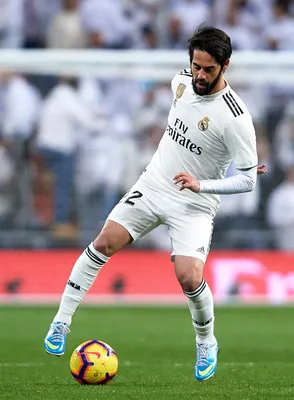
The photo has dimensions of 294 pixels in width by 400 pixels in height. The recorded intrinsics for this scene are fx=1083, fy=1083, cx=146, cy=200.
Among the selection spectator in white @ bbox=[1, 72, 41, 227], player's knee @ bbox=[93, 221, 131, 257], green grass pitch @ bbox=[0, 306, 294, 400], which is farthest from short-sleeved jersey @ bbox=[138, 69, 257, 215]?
spectator in white @ bbox=[1, 72, 41, 227]

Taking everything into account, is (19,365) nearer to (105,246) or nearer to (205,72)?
(105,246)

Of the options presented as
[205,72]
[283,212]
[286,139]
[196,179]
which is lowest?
[283,212]

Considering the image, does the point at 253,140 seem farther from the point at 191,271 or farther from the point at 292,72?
the point at 292,72

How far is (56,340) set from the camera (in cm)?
835

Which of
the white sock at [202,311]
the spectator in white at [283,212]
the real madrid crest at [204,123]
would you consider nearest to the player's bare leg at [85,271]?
the white sock at [202,311]

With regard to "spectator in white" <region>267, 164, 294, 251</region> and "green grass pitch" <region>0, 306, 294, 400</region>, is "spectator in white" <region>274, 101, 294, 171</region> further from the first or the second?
"green grass pitch" <region>0, 306, 294, 400</region>

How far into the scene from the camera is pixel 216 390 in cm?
773

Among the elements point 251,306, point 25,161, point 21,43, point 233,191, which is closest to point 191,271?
point 233,191

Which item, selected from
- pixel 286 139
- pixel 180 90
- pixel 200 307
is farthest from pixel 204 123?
pixel 286 139

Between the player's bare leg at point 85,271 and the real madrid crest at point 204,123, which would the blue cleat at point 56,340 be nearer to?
the player's bare leg at point 85,271

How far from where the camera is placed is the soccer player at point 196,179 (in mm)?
8133

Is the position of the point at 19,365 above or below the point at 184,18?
below

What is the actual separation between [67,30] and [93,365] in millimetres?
11346

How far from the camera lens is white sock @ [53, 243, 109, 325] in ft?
27.8
